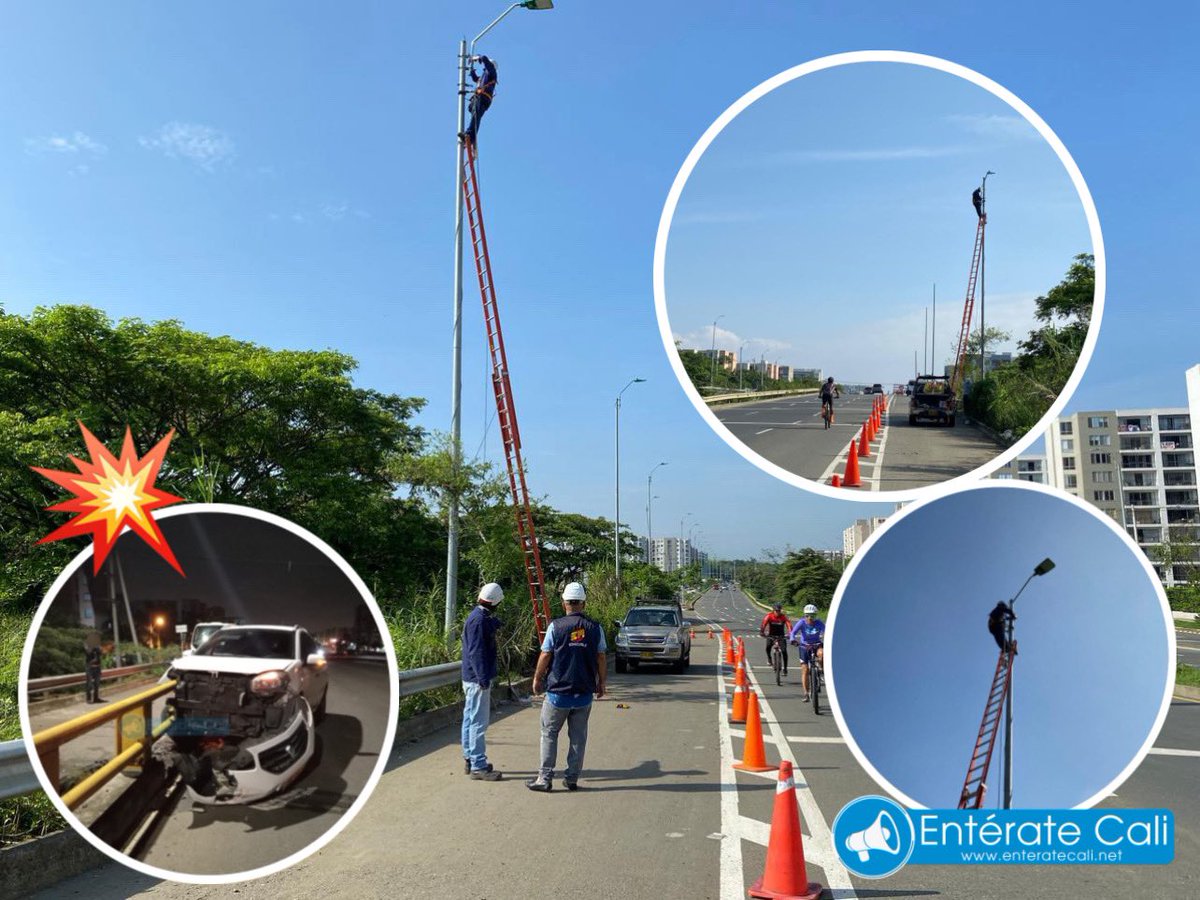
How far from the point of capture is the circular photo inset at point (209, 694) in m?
1.79

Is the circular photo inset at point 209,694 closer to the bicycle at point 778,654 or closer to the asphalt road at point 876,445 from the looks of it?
the asphalt road at point 876,445

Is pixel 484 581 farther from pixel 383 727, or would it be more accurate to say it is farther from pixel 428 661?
pixel 383 727

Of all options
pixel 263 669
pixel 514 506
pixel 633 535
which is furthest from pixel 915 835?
pixel 633 535

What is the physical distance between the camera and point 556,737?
7238 millimetres

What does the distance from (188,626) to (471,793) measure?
19.0 ft

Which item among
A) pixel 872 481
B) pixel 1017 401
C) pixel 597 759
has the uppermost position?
pixel 1017 401

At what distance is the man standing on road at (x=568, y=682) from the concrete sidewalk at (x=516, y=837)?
0.25 metres

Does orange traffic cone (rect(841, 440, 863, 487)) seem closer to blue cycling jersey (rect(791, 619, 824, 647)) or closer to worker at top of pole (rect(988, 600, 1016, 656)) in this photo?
worker at top of pole (rect(988, 600, 1016, 656))

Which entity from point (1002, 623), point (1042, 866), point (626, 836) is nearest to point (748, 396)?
point (1002, 623)

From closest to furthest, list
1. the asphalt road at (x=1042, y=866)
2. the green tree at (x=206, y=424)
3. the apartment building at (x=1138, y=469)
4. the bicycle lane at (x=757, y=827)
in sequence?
the asphalt road at (x=1042, y=866)
the bicycle lane at (x=757, y=827)
the green tree at (x=206, y=424)
the apartment building at (x=1138, y=469)

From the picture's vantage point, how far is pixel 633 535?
64312mm

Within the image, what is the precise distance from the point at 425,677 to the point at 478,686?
5.86 feet

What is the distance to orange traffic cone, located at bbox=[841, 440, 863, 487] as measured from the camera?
268 centimetres

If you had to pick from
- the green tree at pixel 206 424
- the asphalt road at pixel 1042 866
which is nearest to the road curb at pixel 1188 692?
the asphalt road at pixel 1042 866
